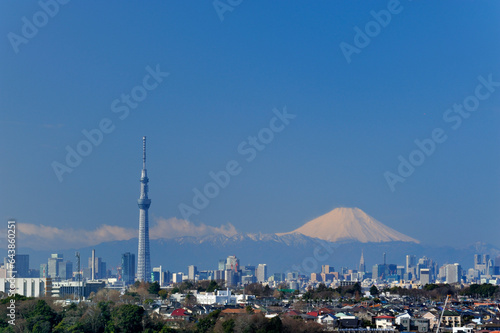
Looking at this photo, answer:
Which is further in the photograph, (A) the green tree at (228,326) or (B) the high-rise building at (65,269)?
(B) the high-rise building at (65,269)

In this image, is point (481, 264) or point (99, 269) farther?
point (481, 264)

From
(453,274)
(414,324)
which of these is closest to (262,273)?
(453,274)

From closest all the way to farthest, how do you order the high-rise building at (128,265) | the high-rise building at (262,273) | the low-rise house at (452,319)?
the low-rise house at (452,319) → the high-rise building at (128,265) → the high-rise building at (262,273)

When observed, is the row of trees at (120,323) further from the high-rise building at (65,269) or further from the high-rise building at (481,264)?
the high-rise building at (481,264)

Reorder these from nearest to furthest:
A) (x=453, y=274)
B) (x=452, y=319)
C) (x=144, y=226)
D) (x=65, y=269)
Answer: (x=452, y=319) < (x=144, y=226) < (x=65, y=269) < (x=453, y=274)

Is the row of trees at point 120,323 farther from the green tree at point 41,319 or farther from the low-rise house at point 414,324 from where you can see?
the low-rise house at point 414,324

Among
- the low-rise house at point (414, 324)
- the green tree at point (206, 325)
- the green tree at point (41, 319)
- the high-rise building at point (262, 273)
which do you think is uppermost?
the green tree at point (41, 319)

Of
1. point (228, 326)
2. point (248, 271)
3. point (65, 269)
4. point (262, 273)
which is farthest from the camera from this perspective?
point (262, 273)

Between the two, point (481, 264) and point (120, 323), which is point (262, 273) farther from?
point (120, 323)

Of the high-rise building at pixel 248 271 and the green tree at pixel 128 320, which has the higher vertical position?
the green tree at pixel 128 320

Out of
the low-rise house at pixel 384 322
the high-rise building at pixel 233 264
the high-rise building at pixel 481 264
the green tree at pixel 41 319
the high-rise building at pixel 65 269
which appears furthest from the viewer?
the high-rise building at pixel 481 264

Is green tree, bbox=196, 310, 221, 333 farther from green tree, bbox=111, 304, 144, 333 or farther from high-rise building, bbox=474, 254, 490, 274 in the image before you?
high-rise building, bbox=474, 254, 490, 274

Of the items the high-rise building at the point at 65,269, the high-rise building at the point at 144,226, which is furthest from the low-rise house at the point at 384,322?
the high-rise building at the point at 65,269
